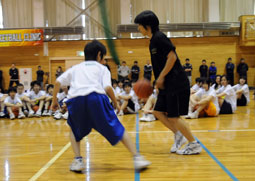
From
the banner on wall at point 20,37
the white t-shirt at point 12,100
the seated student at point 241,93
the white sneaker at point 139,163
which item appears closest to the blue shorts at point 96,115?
the white sneaker at point 139,163

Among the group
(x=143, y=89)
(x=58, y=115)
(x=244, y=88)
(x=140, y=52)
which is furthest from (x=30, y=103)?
(x=140, y=52)

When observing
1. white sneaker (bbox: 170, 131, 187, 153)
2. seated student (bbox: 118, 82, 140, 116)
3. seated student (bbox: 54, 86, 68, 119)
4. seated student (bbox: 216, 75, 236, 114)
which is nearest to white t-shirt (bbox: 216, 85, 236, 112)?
seated student (bbox: 216, 75, 236, 114)

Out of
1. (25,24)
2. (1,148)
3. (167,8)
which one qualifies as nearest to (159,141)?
(1,148)

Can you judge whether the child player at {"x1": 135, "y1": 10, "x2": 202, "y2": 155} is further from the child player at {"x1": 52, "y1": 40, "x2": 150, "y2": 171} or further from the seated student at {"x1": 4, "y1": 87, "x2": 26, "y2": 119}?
the seated student at {"x1": 4, "y1": 87, "x2": 26, "y2": 119}

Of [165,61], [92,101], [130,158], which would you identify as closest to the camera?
[92,101]

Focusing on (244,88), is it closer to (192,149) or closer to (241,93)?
(241,93)

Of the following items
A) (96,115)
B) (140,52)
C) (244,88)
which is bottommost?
(244,88)

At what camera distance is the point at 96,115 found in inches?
97.0

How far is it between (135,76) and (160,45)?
37.9 feet

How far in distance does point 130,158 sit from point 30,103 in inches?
226

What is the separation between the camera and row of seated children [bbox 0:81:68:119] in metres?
7.39

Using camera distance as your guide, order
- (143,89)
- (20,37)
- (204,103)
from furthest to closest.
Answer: (20,37)
(204,103)
(143,89)

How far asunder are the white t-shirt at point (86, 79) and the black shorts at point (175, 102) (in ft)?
2.71

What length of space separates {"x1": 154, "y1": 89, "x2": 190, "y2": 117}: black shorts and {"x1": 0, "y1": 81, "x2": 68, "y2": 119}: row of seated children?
15.4 ft
